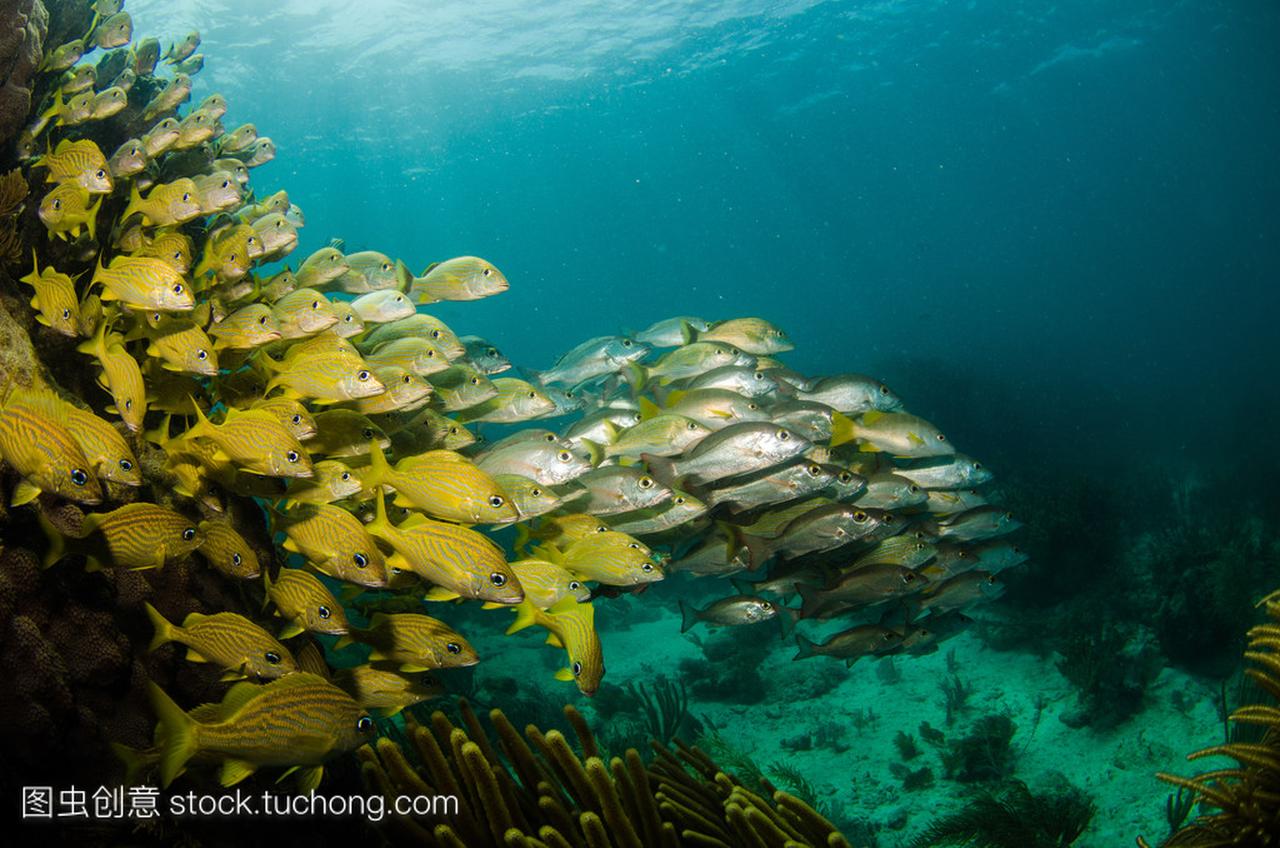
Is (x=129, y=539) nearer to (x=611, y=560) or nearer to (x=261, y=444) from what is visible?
(x=261, y=444)

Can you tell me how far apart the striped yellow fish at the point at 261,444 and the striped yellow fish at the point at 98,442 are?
0.42 metres

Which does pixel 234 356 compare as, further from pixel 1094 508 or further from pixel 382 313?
pixel 1094 508

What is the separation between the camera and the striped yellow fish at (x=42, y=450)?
2.34m

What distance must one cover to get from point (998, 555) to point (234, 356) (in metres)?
6.89

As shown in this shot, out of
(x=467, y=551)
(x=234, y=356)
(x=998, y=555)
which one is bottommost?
(x=998, y=555)

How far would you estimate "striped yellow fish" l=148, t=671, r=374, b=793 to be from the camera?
8.00 feet

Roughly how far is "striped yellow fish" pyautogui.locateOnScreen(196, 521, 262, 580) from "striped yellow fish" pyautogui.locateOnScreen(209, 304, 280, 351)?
1152 millimetres

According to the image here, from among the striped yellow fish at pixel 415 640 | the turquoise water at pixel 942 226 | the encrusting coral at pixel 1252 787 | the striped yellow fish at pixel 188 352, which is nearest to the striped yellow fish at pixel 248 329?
the striped yellow fish at pixel 188 352

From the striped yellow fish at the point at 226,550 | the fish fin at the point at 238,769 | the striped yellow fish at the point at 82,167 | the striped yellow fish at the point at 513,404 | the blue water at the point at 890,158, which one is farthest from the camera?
the blue water at the point at 890,158

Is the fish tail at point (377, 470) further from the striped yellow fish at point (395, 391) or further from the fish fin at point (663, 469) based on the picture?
the fish fin at point (663, 469)

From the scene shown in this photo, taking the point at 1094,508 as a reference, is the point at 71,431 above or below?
above

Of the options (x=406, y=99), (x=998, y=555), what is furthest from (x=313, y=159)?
(x=998, y=555)

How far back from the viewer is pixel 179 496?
3.78m

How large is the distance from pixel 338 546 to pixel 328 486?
0.55 meters
